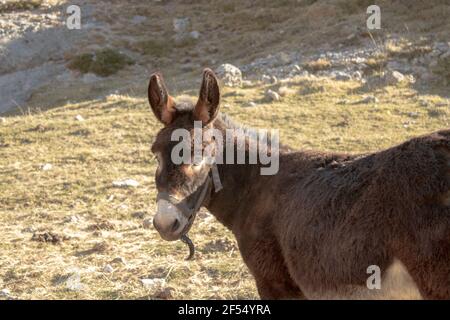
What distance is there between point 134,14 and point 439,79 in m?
18.5

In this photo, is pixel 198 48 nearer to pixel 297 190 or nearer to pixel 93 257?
pixel 93 257

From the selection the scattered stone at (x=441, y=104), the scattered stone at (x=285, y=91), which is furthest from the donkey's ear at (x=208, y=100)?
the scattered stone at (x=285, y=91)

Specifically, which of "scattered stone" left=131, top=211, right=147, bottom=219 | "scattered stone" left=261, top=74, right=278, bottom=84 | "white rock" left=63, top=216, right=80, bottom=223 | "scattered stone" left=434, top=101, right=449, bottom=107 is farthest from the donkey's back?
"scattered stone" left=261, top=74, right=278, bottom=84

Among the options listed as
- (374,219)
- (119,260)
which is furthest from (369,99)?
(374,219)

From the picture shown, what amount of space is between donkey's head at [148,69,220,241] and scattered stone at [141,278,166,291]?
2.13 meters

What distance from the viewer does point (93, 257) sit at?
25.6 ft

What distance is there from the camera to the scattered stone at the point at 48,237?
27.5ft

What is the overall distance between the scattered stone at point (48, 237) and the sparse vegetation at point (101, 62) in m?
16.4

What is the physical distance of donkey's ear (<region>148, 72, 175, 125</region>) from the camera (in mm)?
4898

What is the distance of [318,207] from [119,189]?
6402mm

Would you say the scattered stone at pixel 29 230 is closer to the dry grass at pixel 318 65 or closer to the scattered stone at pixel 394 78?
the scattered stone at pixel 394 78

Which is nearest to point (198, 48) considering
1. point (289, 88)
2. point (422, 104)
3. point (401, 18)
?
point (401, 18)

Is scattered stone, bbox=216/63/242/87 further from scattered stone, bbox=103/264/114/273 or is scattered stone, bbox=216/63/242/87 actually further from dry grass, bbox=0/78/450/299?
scattered stone, bbox=103/264/114/273

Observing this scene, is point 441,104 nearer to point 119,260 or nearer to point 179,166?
point 119,260
